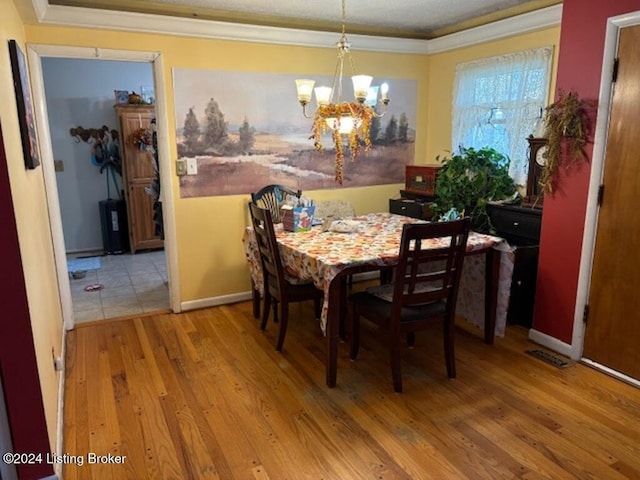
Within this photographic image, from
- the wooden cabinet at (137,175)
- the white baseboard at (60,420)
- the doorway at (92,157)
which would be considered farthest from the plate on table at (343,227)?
the wooden cabinet at (137,175)

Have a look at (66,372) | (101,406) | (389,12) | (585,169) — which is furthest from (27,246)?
(389,12)

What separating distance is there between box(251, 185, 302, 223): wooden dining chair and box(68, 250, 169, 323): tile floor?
3.97ft

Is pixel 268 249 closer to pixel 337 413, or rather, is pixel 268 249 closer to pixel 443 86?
pixel 337 413

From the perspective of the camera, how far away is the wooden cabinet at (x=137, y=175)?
217 inches

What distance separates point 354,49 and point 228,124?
1.38 metres

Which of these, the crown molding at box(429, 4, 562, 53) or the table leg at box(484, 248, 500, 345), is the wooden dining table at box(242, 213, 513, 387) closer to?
the table leg at box(484, 248, 500, 345)

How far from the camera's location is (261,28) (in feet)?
12.5

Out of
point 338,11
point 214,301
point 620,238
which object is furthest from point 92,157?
point 620,238

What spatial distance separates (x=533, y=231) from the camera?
3.40m

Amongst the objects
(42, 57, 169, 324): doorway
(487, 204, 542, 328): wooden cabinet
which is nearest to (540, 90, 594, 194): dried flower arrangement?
(487, 204, 542, 328): wooden cabinet

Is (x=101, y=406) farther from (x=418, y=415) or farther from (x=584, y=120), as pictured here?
(x=584, y=120)

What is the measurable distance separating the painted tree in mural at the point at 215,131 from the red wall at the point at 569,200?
8.07 ft

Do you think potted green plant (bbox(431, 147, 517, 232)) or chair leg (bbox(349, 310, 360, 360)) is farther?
potted green plant (bbox(431, 147, 517, 232))

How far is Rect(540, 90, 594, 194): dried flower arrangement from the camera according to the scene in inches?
107
